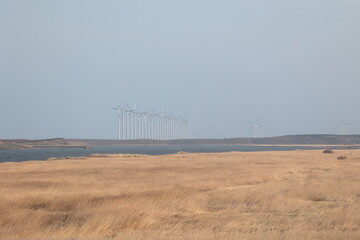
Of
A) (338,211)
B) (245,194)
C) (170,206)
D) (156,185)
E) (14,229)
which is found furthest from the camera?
(156,185)

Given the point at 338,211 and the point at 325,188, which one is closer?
the point at 338,211

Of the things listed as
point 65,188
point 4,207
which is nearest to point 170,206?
point 4,207

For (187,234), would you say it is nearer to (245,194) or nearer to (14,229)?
(14,229)

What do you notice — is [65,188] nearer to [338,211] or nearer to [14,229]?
[14,229]

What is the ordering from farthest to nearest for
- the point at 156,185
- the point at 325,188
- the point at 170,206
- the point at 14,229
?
the point at 156,185 < the point at 325,188 < the point at 170,206 < the point at 14,229

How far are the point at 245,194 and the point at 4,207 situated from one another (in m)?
11.3

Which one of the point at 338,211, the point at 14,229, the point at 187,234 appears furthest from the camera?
the point at 338,211

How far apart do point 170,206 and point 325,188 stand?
10.6 m

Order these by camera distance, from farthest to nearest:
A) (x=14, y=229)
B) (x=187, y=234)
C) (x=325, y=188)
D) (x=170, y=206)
Result: (x=325, y=188)
(x=170, y=206)
(x=14, y=229)
(x=187, y=234)

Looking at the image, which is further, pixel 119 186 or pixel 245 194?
pixel 119 186

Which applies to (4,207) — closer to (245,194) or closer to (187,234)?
(187,234)

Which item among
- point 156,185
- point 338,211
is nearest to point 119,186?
point 156,185

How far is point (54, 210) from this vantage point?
2328 cm

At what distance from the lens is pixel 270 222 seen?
19.9m
